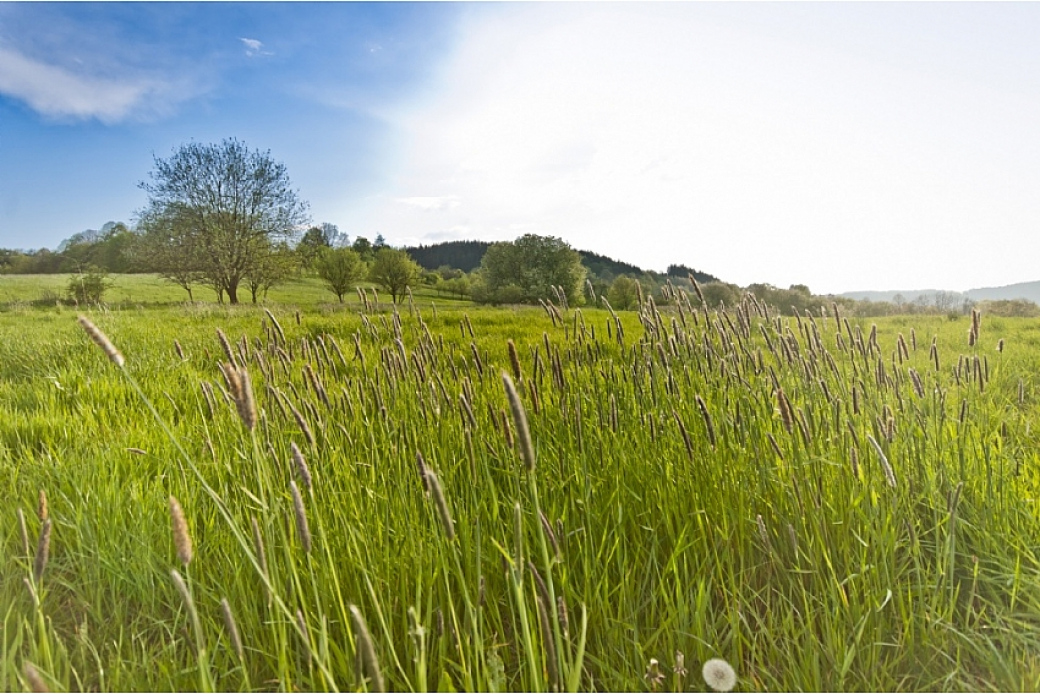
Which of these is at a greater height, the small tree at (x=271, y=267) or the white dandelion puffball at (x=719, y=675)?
the small tree at (x=271, y=267)

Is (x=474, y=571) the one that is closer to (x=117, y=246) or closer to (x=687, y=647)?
(x=687, y=647)

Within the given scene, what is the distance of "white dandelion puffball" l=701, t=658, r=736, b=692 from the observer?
1370 millimetres

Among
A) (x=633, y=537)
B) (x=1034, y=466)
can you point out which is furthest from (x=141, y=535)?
(x=1034, y=466)

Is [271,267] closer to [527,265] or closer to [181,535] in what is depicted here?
[527,265]

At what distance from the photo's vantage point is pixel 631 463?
269 centimetres

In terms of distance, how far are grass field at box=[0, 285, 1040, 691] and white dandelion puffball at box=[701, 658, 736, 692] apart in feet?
0.28

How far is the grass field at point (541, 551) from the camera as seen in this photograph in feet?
5.08

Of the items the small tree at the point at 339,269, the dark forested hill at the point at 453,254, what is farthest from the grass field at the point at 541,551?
the dark forested hill at the point at 453,254

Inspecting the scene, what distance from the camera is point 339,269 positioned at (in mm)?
61875

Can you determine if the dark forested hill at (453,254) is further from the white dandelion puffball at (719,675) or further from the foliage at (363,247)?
the white dandelion puffball at (719,675)

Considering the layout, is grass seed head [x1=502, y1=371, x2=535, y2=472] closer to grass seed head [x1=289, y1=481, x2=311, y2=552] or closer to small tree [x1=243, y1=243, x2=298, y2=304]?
grass seed head [x1=289, y1=481, x2=311, y2=552]

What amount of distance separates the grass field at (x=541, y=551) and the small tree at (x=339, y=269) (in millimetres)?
61342

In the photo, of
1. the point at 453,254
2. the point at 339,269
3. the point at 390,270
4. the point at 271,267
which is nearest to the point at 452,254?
the point at 453,254

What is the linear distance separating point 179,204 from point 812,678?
4187 cm
